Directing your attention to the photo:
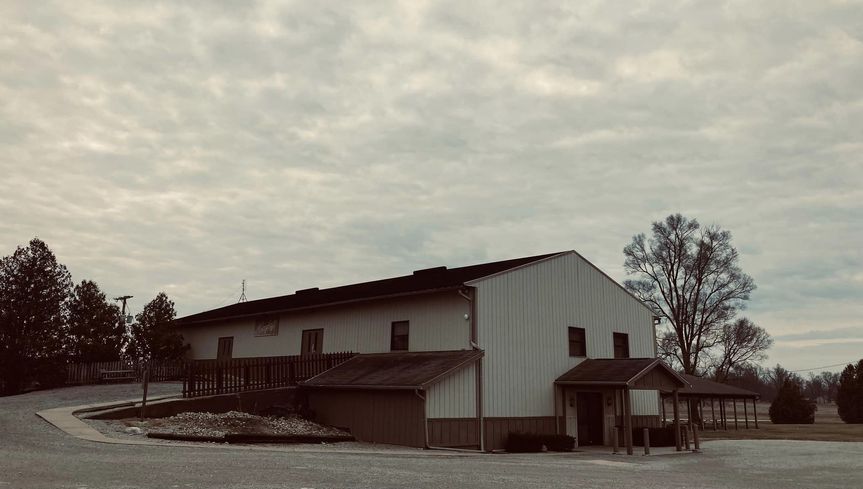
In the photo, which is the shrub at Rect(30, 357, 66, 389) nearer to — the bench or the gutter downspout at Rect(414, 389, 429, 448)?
the bench

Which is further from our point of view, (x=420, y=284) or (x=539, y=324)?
(x=420, y=284)

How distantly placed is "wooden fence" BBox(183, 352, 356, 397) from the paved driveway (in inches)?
208

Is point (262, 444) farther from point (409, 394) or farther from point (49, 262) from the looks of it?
point (49, 262)

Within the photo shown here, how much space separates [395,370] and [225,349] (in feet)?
55.6

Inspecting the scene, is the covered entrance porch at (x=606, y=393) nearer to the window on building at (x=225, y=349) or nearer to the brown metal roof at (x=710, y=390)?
the brown metal roof at (x=710, y=390)

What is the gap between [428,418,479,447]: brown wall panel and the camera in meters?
21.4

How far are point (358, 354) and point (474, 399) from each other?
6.90 m

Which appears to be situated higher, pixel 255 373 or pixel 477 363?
pixel 477 363

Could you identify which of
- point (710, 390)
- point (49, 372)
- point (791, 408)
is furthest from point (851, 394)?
point (49, 372)

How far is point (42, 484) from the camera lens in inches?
372

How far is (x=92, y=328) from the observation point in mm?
37844

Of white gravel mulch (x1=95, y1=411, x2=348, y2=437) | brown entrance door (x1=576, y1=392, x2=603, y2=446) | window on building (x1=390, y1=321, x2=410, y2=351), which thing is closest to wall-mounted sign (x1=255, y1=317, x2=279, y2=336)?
window on building (x1=390, y1=321, x2=410, y2=351)

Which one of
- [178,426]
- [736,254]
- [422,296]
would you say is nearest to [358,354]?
[422,296]

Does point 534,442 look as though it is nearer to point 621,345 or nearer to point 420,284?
point 420,284
